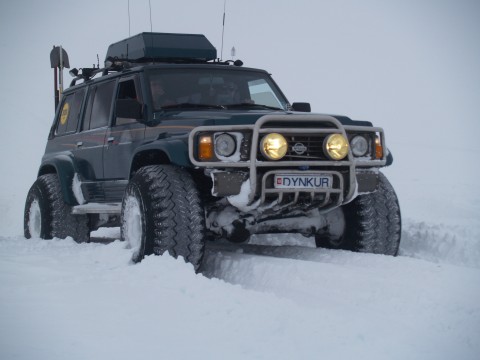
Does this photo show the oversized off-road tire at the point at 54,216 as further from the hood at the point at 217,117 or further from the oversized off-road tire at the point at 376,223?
the oversized off-road tire at the point at 376,223

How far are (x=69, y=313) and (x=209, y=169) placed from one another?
1.88 meters

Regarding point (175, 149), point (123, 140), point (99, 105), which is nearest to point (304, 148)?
point (175, 149)

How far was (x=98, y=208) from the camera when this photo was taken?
6770mm

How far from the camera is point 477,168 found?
67.3 ft

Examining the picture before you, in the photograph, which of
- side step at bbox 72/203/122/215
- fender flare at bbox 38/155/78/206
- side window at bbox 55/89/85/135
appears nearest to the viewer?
side step at bbox 72/203/122/215

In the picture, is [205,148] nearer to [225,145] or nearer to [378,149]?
[225,145]

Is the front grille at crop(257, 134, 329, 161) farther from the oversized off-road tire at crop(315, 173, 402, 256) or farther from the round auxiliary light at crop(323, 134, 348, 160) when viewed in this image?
the oversized off-road tire at crop(315, 173, 402, 256)

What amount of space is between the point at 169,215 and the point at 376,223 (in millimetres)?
1964

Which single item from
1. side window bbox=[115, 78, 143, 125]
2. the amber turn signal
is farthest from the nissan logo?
side window bbox=[115, 78, 143, 125]

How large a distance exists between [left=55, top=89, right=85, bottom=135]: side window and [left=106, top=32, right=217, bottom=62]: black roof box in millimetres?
791

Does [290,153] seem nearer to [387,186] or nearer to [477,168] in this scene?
[387,186]

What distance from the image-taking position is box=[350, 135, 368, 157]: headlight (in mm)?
5656

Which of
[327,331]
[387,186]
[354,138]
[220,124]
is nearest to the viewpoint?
[327,331]

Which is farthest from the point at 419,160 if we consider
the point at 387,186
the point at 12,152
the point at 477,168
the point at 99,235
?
the point at 387,186
